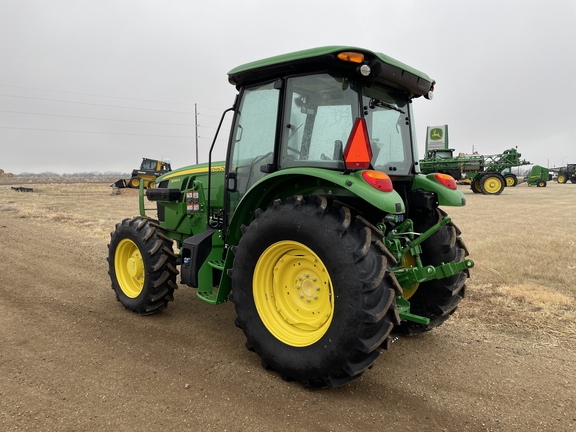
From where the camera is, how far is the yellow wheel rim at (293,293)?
3.08 meters

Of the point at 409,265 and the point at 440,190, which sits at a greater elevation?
the point at 440,190

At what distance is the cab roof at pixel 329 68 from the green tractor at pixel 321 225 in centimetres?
1

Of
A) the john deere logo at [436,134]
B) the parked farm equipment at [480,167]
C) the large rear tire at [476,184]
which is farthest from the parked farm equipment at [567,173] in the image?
the large rear tire at [476,184]

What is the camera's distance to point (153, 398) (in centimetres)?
282

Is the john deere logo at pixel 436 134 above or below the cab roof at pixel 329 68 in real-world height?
above

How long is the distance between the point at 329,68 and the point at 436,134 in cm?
2990

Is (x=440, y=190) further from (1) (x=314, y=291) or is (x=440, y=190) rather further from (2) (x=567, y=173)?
(2) (x=567, y=173)

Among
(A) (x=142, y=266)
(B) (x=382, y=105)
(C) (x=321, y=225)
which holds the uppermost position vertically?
(B) (x=382, y=105)

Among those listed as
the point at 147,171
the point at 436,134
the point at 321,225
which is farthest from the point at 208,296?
the point at 147,171

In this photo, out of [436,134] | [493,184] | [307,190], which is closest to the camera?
[307,190]

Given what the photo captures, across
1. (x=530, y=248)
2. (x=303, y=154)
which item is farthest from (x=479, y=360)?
(x=530, y=248)

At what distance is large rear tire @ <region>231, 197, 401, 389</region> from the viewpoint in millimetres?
2693

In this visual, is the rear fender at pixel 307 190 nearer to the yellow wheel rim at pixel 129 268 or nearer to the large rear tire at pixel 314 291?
the large rear tire at pixel 314 291

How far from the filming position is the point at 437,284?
3795 mm
